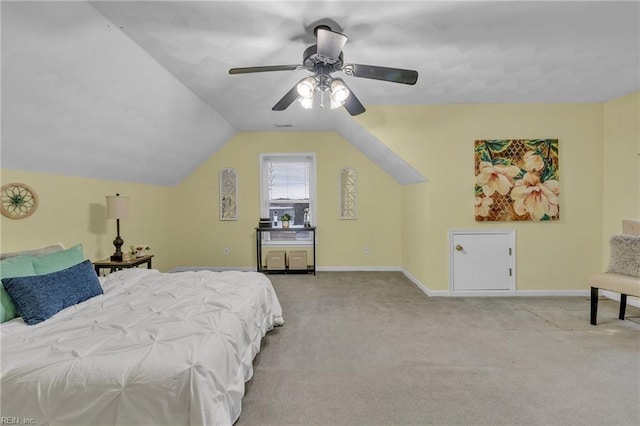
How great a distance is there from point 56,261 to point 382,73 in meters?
2.83

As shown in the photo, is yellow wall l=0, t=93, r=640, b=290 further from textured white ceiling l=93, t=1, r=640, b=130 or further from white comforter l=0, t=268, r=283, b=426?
white comforter l=0, t=268, r=283, b=426

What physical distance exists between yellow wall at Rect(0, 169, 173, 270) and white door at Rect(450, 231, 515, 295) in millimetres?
4531

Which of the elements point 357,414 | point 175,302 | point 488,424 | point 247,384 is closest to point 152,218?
point 175,302

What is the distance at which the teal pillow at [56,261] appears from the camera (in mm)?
2094

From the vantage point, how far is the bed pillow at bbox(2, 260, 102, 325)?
177cm

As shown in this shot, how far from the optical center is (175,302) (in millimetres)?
1983

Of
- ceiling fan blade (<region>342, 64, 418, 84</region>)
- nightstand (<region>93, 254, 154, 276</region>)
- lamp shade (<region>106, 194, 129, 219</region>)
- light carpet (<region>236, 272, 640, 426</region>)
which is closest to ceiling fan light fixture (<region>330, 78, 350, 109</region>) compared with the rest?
ceiling fan blade (<region>342, 64, 418, 84</region>)

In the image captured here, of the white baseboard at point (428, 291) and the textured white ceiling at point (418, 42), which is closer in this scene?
the textured white ceiling at point (418, 42)

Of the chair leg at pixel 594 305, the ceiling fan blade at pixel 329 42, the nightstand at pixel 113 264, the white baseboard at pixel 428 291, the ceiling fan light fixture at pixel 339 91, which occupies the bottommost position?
the white baseboard at pixel 428 291

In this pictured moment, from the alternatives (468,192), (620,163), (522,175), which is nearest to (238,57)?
(468,192)

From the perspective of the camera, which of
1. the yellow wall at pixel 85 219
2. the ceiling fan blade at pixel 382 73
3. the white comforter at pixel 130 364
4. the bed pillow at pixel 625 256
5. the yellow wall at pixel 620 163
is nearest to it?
the white comforter at pixel 130 364

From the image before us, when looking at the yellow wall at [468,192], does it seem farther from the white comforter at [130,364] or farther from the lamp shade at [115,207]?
the white comforter at [130,364]

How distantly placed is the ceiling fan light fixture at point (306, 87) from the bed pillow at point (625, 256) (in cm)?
339

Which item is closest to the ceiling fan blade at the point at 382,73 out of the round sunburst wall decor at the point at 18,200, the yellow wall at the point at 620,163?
the round sunburst wall decor at the point at 18,200
